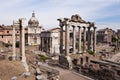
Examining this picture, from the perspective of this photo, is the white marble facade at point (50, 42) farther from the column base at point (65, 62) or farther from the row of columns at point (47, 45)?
the column base at point (65, 62)

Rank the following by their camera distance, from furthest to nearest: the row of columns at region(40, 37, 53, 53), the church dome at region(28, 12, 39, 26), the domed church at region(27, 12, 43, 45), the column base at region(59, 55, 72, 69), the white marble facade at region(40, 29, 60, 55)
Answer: the church dome at region(28, 12, 39, 26), the domed church at region(27, 12, 43, 45), the white marble facade at region(40, 29, 60, 55), the row of columns at region(40, 37, 53, 53), the column base at region(59, 55, 72, 69)

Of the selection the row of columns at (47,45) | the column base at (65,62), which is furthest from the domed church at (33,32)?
the column base at (65,62)

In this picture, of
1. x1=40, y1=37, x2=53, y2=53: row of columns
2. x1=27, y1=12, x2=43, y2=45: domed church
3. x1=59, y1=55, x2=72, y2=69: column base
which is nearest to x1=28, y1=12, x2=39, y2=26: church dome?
x1=27, y1=12, x2=43, y2=45: domed church

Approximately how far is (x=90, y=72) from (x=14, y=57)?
10932mm

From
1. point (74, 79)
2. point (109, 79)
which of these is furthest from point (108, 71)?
point (74, 79)

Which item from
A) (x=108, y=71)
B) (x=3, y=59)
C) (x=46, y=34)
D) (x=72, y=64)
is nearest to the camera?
(x=108, y=71)

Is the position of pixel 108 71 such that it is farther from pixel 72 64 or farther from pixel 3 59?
pixel 3 59

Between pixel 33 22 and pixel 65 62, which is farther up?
pixel 33 22

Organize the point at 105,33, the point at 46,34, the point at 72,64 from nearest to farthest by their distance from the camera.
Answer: the point at 72,64 → the point at 46,34 → the point at 105,33

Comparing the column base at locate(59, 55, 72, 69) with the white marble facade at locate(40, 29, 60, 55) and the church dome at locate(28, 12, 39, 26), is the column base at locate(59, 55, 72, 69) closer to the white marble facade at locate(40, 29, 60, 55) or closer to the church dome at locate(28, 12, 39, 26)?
the white marble facade at locate(40, 29, 60, 55)

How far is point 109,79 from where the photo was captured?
25422 millimetres

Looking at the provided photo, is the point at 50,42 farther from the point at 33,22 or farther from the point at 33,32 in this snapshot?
the point at 33,22

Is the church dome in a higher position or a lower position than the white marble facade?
higher

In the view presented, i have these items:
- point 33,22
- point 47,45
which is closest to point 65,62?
point 47,45
